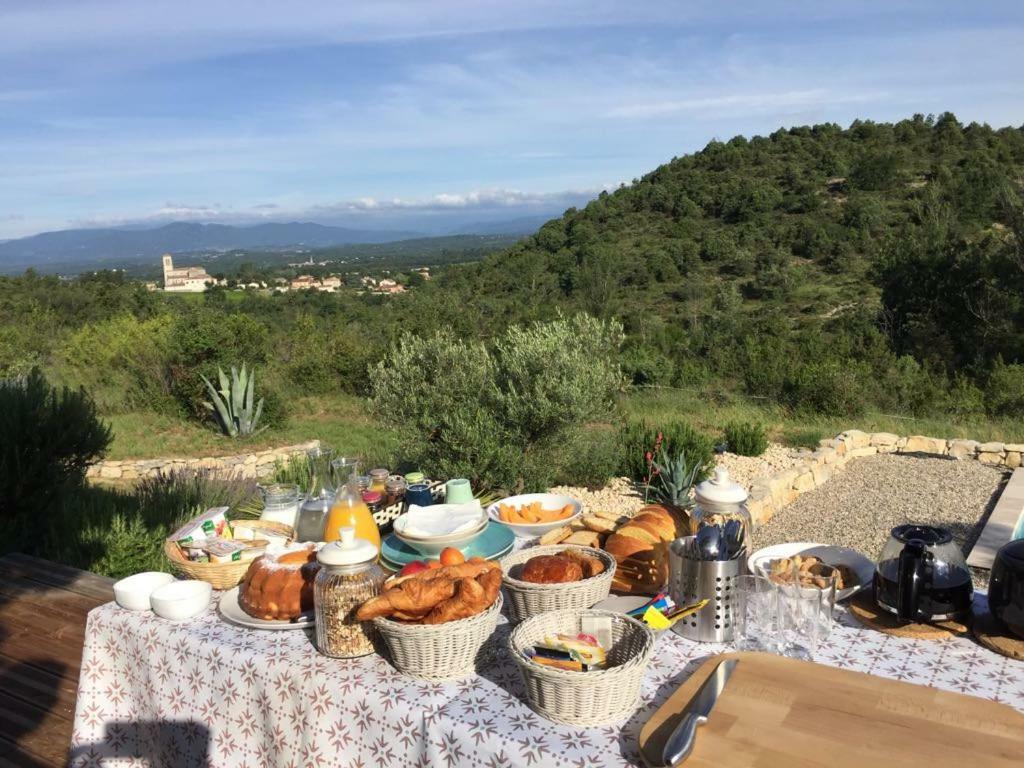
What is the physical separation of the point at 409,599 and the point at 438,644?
0.11m

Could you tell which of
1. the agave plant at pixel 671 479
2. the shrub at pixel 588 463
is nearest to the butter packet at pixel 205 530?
the agave plant at pixel 671 479

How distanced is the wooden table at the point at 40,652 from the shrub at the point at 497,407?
3062 millimetres

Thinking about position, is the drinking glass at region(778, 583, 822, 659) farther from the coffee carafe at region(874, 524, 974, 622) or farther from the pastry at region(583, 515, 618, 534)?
the pastry at region(583, 515, 618, 534)

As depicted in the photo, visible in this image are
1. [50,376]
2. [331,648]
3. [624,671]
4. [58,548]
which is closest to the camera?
[624,671]

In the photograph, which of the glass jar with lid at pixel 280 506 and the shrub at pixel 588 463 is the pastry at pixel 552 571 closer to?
the glass jar with lid at pixel 280 506

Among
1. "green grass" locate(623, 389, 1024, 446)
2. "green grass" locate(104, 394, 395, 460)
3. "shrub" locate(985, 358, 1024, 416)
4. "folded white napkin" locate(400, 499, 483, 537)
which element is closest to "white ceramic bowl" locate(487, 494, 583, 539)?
"folded white napkin" locate(400, 499, 483, 537)

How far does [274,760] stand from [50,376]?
13.4 meters

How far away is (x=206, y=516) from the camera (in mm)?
2348

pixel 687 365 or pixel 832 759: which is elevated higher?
pixel 832 759

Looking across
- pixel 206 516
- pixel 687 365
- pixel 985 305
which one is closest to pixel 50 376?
pixel 687 365

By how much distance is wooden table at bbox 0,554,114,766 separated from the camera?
99.7 inches

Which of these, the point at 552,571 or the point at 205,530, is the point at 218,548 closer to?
the point at 205,530

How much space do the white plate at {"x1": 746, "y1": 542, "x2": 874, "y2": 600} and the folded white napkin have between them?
30.1 inches

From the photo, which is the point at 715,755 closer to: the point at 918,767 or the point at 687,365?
the point at 918,767
